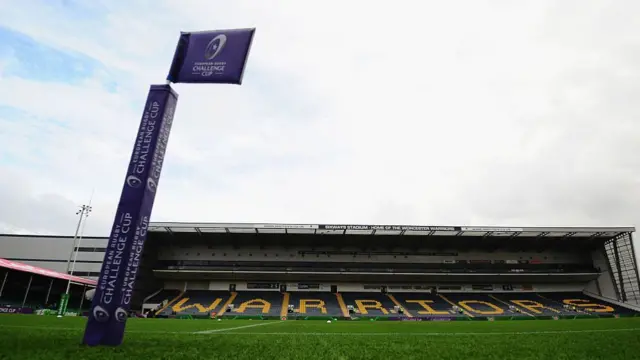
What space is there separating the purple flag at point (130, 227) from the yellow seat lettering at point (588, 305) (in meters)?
48.5

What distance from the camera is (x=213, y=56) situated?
838 centimetres

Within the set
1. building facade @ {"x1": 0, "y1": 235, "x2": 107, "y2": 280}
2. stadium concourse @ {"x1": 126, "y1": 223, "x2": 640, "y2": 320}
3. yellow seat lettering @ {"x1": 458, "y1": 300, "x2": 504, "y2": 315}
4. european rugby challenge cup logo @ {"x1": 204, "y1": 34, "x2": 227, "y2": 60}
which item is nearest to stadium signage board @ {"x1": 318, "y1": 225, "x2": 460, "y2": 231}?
stadium concourse @ {"x1": 126, "y1": 223, "x2": 640, "y2": 320}

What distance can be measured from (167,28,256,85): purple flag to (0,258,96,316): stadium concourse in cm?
2902

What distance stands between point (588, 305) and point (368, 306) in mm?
26551

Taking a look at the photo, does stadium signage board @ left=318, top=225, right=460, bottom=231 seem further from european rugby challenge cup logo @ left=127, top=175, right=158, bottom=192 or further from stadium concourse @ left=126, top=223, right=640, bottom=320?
european rugby challenge cup logo @ left=127, top=175, right=158, bottom=192

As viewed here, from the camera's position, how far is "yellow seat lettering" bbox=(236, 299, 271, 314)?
119ft

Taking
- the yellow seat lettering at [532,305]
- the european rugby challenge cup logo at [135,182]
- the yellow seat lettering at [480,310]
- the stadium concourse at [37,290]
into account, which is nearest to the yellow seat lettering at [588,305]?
the yellow seat lettering at [532,305]

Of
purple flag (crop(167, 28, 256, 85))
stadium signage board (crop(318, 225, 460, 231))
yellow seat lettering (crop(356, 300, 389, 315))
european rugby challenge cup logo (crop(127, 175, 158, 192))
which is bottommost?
yellow seat lettering (crop(356, 300, 389, 315))

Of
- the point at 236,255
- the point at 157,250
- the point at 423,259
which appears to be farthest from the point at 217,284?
the point at 423,259

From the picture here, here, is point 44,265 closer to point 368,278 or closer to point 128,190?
point 368,278

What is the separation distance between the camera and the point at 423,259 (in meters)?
45.4

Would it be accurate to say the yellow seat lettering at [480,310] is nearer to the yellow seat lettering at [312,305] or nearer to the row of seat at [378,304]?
the row of seat at [378,304]

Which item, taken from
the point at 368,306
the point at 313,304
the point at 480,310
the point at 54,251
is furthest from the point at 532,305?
the point at 54,251

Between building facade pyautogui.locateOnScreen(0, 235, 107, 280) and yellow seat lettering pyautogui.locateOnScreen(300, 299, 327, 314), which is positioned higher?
building facade pyautogui.locateOnScreen(0, 235, 107, 280)
